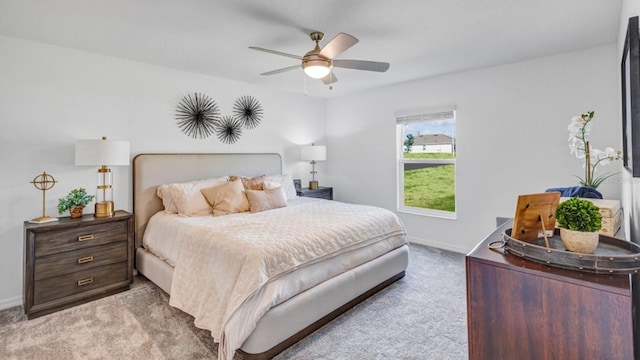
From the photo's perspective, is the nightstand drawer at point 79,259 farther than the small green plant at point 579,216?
Yes

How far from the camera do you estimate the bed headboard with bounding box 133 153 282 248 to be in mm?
3426

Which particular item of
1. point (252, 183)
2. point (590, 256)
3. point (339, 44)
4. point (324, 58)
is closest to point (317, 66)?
point (324, 58)

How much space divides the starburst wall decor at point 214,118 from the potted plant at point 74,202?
52.1 inches

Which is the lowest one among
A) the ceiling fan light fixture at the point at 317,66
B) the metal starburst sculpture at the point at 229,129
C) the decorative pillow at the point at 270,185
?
the decorative pillow at the point at 270,185

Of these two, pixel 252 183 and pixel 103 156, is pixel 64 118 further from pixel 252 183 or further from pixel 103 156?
pixel 252 183

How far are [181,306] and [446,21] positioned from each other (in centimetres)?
315

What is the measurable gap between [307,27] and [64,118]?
260cm

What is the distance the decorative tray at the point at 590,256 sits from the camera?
3.02 feet

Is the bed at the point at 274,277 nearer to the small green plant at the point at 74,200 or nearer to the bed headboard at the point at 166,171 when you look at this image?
the bed headboard at the point at 166,171

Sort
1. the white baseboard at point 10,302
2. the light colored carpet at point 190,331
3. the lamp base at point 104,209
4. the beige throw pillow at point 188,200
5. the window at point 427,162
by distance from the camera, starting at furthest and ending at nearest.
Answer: the window at point 427,162 → the beige throw pillow at point 188,200 → the lamp base at point 104,209 → the white baseboard at point 10,302 → the light colored carpet at point 190,331

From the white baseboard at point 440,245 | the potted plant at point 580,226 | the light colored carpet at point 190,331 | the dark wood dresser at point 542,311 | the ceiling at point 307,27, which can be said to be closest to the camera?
the dark wood dresser at point 542,311

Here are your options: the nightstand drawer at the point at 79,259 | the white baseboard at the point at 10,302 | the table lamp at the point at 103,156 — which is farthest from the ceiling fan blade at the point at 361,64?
the white baseboard at the point at 10,302

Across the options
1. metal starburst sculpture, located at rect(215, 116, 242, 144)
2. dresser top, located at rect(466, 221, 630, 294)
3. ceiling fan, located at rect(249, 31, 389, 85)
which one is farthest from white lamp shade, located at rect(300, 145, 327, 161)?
dresser top, located at rect(466, 221, 630, 294)

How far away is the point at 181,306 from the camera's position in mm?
2373
